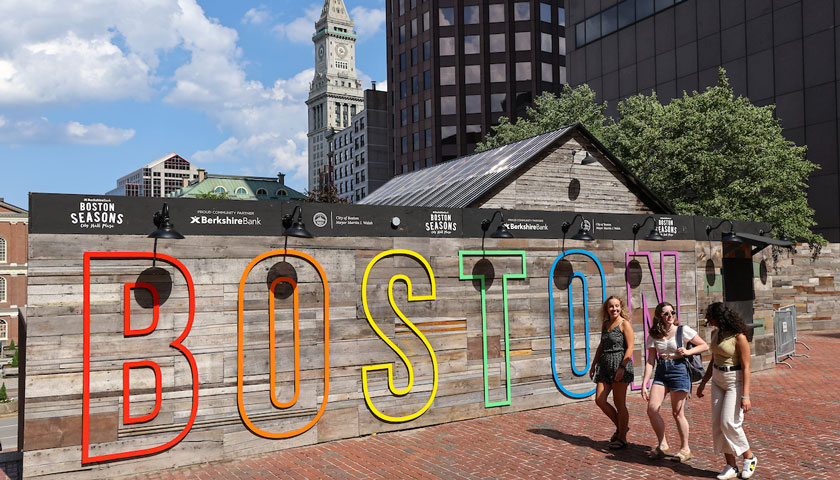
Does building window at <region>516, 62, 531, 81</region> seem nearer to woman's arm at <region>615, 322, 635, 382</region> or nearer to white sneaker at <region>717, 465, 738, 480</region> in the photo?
woman's arm at <region>615, 322, 635, 382</region>

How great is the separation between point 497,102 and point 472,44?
7.01m

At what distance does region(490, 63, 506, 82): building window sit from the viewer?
71000 mm

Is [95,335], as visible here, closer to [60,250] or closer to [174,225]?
[60,250]

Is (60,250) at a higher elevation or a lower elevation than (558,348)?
higher

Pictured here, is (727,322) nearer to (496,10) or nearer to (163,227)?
(163,227)

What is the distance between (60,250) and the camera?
8.42m

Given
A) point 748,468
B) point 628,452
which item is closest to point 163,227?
point 628,452

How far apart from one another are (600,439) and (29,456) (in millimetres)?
7710

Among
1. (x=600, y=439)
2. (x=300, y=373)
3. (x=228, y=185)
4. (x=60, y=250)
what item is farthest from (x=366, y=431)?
(x=228, y=185)

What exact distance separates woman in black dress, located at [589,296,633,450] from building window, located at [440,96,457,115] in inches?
2550

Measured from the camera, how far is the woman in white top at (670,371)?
27.4ft

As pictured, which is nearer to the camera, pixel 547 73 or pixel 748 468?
pixel 748 468

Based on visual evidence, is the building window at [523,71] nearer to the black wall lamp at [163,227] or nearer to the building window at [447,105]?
the building window at [447,105]

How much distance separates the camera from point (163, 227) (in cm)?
878
